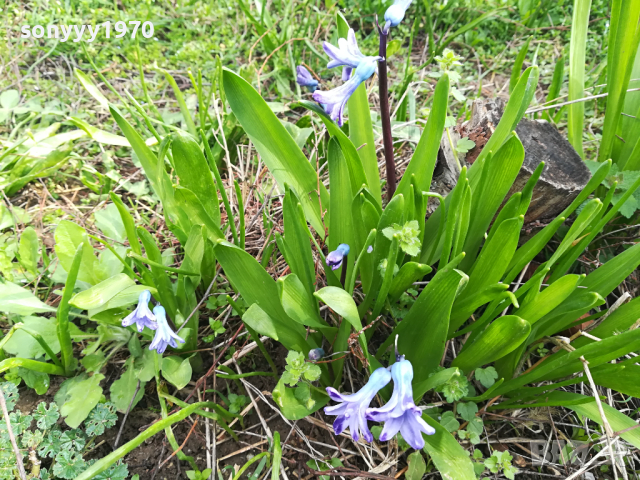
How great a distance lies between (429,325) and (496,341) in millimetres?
187

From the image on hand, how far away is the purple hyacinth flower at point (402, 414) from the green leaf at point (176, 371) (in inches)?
28.5

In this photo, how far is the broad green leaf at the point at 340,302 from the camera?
101cm

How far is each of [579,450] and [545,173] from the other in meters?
1.00

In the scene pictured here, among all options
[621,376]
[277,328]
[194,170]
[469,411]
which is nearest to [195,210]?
[194,170]

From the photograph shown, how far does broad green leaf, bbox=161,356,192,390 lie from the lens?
1420 mm

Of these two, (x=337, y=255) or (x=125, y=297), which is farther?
(x=125, y=297)

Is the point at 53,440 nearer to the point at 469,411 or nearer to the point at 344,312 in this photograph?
the point at 344,312

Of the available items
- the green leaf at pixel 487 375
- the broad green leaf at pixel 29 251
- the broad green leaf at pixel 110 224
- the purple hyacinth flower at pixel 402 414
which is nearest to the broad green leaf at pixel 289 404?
the purple hyacinth flower at pixel 402 414

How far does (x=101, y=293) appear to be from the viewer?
130 cm

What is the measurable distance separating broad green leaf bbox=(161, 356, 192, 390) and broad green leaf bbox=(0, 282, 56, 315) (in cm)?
51

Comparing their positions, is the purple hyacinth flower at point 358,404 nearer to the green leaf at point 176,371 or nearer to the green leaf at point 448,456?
the green leaf at point 448,456

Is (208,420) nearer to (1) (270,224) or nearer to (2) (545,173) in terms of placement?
(1) (270,224)

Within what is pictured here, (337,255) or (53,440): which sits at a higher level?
(337,255)

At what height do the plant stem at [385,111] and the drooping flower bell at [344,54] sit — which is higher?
the drooping flower bell at [344,54]
